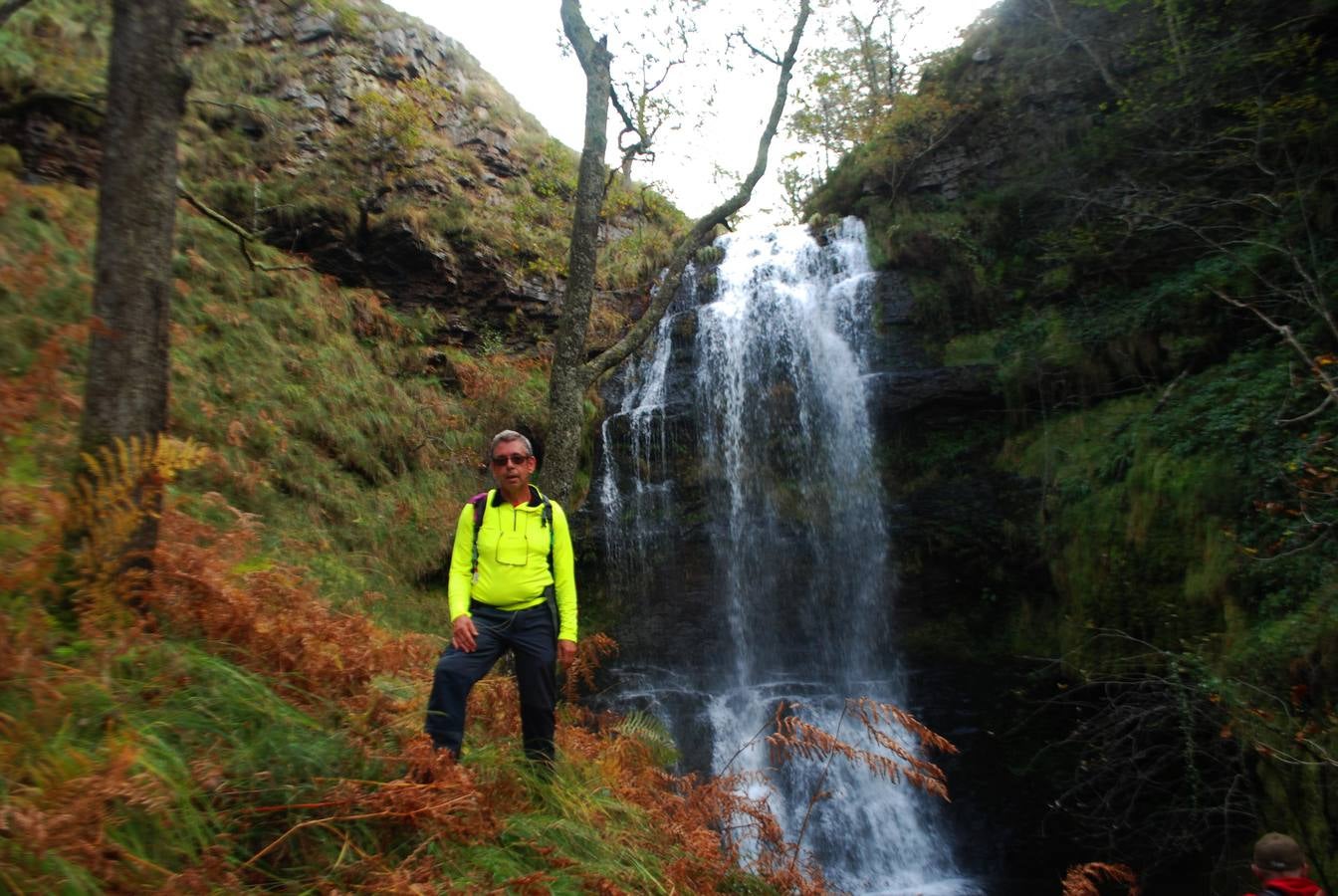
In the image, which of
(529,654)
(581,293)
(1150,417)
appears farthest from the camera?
(1150,417)

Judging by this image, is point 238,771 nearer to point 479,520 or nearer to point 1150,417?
point 479,520

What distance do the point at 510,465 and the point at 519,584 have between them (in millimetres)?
594

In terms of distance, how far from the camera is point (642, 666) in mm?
11047

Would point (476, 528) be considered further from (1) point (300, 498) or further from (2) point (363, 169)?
(2) point (363, 169)

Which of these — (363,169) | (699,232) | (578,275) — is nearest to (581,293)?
(578,275)

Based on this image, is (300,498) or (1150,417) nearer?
(1150,417)

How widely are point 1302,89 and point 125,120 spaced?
36.9 feet

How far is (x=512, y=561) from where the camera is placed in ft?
11.9

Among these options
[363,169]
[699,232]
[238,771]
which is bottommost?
[238,771]

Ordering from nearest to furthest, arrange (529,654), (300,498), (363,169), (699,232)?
(529,654), (699,232), (300,498), (363,169)

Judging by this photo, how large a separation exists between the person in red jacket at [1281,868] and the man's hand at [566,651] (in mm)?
3525

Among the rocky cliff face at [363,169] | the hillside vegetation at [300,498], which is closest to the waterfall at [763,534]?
the hillside vegetation at [300,498]

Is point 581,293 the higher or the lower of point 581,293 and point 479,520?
the higher

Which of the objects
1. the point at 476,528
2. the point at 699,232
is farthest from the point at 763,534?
the point at 476,528
